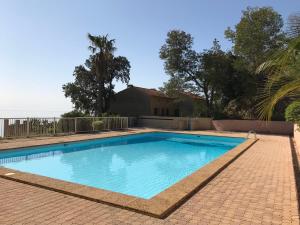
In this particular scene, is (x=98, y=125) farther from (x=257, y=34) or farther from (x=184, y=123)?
(x=257, y=34)

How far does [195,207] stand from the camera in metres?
4.32

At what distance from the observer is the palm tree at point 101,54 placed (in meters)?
26.7

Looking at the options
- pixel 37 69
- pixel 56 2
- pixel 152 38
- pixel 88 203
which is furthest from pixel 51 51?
pixel 88 203

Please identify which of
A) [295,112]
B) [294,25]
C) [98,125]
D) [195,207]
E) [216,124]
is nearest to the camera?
[294,25]

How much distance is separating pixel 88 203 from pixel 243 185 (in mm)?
3238

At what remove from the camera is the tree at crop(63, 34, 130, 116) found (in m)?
27.4

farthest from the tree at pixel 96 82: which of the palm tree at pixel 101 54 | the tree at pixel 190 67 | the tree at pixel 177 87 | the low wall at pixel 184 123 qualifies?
the low wall at pixel 184 123

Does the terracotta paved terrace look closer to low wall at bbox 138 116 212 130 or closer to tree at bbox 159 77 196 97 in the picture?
low wall at bbox 138 116 212 130

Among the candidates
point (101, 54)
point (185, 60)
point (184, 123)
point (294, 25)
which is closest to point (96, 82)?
point (101, 54)

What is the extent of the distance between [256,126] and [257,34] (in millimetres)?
7377

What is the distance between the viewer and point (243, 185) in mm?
5723

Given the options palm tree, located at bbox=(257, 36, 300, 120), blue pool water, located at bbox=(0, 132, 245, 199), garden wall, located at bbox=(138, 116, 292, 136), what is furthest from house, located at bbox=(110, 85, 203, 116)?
palm tree, located at bbox=(257, 36, 300, 120)

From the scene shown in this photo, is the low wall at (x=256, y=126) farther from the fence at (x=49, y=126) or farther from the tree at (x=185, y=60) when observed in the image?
the fence at (x=49, y=126)

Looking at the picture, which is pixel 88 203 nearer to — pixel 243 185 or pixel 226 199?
pixel 226 199
